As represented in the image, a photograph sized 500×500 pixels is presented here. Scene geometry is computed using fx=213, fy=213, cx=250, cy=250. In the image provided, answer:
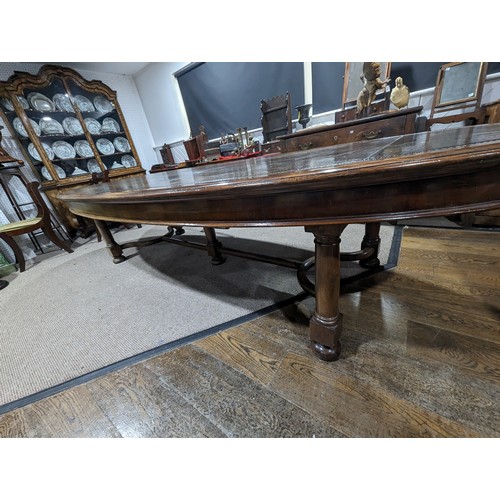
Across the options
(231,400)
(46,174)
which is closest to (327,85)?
(231,400)

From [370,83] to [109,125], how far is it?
Result: 12.5 feet

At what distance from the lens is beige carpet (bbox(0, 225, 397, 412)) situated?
3.10ft

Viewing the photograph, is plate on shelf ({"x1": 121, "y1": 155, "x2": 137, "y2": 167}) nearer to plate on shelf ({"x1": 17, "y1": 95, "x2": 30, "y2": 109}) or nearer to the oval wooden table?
plate on shelf ({"x1": 17, "y1": 95, "x2": 30, "y2": 109})

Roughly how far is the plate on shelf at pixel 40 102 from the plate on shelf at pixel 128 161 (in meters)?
0.99

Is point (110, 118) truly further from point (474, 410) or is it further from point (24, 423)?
point (474, 410)

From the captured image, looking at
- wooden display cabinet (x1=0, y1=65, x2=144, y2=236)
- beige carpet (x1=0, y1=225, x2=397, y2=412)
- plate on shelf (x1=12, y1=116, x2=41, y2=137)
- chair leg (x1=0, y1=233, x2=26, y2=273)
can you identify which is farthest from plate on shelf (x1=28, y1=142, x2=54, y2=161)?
beige carpet (x1=0, y1=225, x2=397, y2=412)

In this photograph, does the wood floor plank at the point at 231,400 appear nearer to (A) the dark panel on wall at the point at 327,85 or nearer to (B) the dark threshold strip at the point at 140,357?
(B) the dark threshold strip at the point at 140,357

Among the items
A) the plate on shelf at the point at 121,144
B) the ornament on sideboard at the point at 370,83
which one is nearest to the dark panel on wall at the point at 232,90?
the ornament on sideboard at the point at 370,83

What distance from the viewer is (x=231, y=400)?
69cm

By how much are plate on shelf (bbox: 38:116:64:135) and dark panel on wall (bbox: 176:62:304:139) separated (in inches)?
73.5

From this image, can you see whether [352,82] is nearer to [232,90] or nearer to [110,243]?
[232,90]

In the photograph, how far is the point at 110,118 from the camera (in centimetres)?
351

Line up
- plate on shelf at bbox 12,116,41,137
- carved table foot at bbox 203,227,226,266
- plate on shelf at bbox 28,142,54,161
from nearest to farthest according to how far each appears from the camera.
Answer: carved table foot at bbox 203,227,226,266, plate on shelf at bbox 12,116,41,137, plate on shelf at bbox 28,142,54,161

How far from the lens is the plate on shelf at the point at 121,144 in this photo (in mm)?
3594
